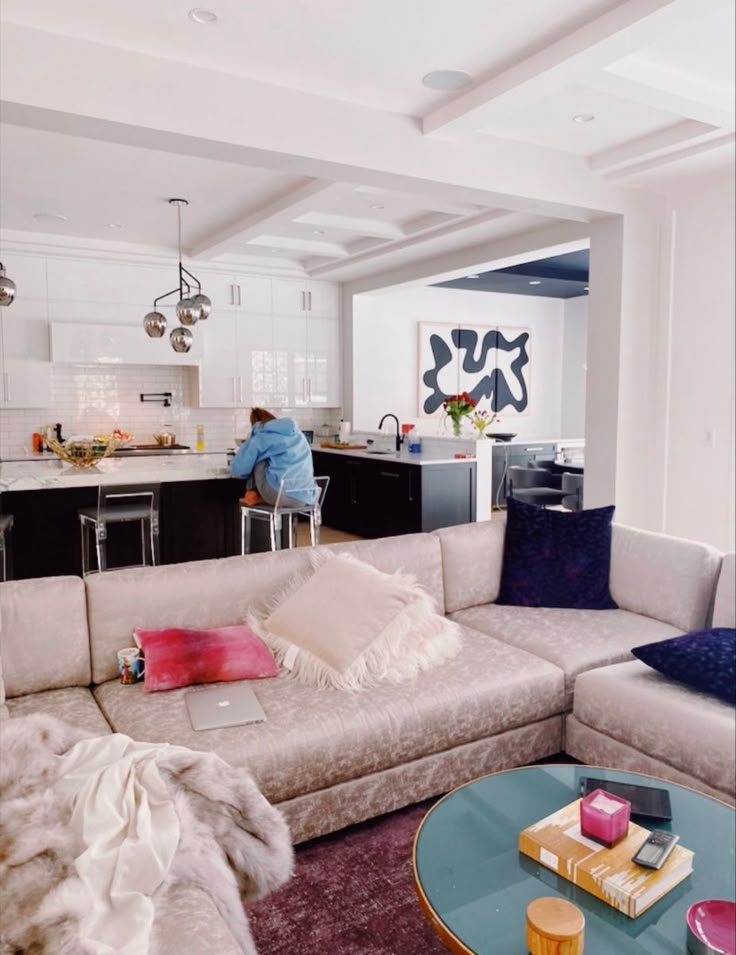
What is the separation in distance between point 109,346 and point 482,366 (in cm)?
450

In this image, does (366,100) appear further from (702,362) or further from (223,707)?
(223,707)

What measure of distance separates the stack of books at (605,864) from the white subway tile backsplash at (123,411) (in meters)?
6.45

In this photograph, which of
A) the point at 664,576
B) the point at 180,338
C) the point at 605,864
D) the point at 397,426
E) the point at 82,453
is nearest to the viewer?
the point at 605,864

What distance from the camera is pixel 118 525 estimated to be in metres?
4.99

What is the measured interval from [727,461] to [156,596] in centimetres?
366

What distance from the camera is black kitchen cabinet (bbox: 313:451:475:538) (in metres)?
6.45

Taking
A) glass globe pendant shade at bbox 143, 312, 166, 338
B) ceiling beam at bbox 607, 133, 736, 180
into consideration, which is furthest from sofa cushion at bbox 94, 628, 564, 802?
glass globe pendant shade at bbox 143, 312, 166, 338

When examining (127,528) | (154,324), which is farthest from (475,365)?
(127,528)

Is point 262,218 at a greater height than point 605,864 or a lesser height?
greater

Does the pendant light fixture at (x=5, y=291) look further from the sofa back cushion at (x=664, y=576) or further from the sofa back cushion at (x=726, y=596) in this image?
the sofa back cushion at (x=726, y=596)

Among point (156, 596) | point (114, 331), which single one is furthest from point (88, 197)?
point (156, 596)

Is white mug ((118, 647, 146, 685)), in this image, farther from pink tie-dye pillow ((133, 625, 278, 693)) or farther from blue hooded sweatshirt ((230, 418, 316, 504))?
blue hooded sweatshirt ((230, 418, 316, 504))

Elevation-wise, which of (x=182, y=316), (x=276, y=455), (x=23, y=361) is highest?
(x=182, y=316)

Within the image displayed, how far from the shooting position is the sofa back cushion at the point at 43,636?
2.50 meters
